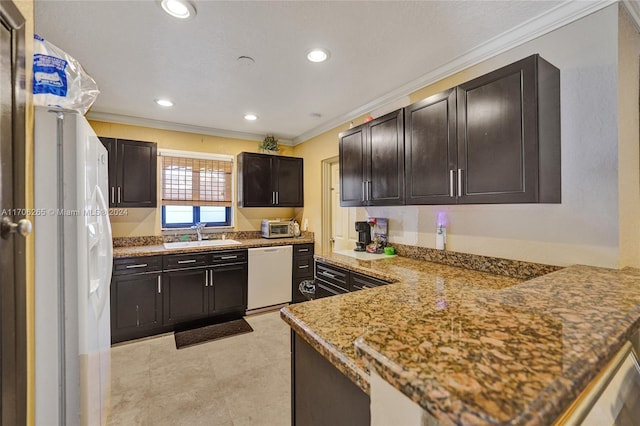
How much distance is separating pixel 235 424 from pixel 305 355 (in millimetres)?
1198

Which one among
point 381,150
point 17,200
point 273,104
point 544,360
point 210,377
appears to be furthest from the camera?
point 273,104

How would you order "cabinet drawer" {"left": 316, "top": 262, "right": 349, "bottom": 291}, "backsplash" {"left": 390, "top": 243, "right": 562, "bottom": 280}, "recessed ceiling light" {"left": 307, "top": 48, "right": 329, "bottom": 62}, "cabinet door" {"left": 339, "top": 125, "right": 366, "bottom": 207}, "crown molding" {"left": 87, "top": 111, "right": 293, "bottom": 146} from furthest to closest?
"crown molding" {"left": 87, "top": 111, "right": 293, "bottom": 146} < "cabinet door" {"left": 339, "top": 125, "right": 366, "bottom": 207} < "cabinet drawer" {"left": 316, "top": 262, "right": 349, "bottom": 291} < "recessed ceiling light" {"left": 307, "top": 48, "right": 329, "bottom": 62} < "backsplash" {"left": 390, "top": 243, "right": 562, "bottom": 280}

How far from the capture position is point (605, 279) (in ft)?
Result: 4.08

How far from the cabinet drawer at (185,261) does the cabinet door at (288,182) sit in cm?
142

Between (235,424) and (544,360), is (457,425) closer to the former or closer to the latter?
(544,360)

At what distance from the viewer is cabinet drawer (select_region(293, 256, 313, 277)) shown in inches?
157

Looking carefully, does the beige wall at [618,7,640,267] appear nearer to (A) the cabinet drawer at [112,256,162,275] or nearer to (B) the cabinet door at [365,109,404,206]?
(B) the cabinet door at [365,109,404,206]

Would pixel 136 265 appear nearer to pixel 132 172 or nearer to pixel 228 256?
pixel 228 256

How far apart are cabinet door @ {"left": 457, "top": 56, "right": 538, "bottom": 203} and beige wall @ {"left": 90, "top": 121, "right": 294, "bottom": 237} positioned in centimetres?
330

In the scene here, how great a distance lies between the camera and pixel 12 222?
103 cm

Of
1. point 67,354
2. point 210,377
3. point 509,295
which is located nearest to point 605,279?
point 509,295

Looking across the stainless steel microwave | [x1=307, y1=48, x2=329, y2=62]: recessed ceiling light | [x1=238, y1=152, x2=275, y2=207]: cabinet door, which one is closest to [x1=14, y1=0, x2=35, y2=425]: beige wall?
[x1=307, y1=48, x2=329, y2=62]: recessed ceiling light

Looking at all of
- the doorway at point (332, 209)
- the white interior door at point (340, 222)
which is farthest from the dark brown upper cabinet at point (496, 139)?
the doorway at point (332, 209)

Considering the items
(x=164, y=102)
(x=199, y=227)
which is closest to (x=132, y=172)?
(x=164, y=102)
